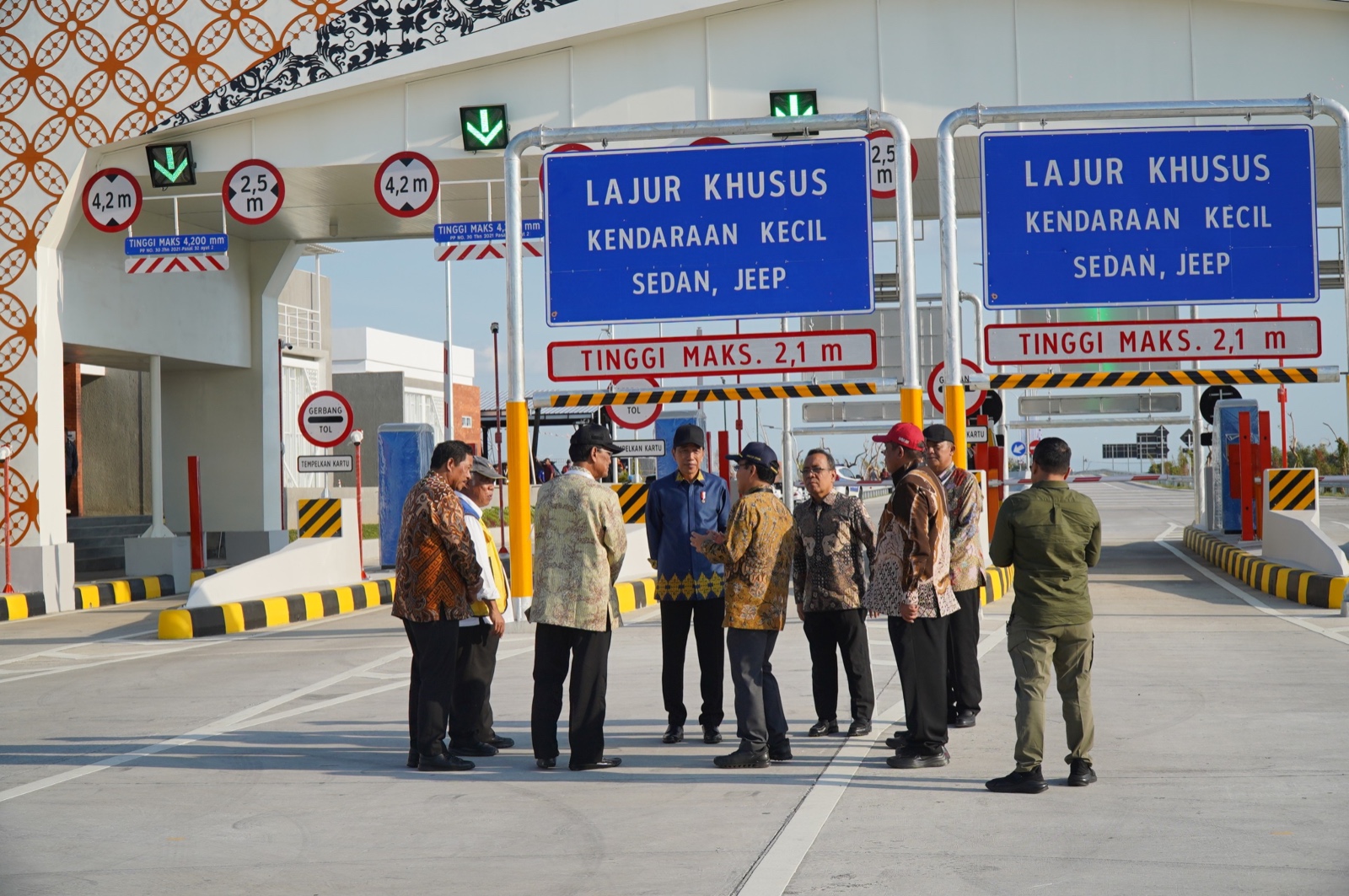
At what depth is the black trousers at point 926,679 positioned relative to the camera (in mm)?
7035

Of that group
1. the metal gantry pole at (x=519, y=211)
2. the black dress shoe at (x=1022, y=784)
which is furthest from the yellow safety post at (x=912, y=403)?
the black dress shoe at (x=1022, y=784)

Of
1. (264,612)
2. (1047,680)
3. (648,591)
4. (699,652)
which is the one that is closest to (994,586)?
(648,591)

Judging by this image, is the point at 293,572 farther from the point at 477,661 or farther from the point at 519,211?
the point at 477,661

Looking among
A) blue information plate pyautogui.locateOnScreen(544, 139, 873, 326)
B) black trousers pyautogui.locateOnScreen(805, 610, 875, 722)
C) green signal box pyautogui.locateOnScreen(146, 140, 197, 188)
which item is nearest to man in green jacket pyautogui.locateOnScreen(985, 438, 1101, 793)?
black trousers pyautogui.locateOnScreen(805, 610, 875, 722)

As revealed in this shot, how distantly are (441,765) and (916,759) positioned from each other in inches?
93.1

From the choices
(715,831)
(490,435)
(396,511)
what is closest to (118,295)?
(396,511)

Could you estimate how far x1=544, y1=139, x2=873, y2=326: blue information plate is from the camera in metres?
13.5

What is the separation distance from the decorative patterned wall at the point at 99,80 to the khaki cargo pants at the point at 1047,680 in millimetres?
13840

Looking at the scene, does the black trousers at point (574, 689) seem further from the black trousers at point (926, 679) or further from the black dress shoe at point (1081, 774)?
the black dress shoe at point (1081, 774)

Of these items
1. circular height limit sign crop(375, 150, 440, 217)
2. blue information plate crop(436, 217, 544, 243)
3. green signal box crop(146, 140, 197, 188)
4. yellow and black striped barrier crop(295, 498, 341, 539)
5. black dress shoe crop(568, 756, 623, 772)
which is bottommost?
black dress shoe crop(568, 756, 623, 772)

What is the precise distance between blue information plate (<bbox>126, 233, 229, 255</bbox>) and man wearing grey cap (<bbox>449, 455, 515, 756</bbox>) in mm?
10948

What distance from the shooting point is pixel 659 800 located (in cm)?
656

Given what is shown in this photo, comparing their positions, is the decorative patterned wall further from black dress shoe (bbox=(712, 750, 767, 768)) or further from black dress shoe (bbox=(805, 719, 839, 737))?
black dress shoe (bbox=(712, 750, 767, 768))

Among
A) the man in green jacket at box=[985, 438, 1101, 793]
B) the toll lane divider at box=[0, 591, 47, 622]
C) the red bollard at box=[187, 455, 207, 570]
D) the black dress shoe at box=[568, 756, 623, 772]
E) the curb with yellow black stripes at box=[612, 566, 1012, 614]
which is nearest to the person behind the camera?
the man in green jacket at box=[985, 438, 1101, 793]
